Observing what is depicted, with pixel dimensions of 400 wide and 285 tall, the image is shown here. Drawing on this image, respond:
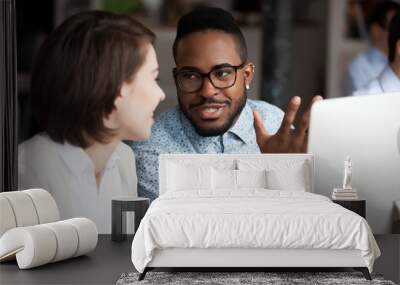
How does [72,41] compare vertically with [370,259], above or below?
above

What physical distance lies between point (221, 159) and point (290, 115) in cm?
82

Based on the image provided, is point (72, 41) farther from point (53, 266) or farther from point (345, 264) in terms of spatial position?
point (345, 264)

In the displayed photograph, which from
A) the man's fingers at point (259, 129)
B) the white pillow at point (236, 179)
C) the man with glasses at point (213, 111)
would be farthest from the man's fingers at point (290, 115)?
the white pillow at point (236, 179)

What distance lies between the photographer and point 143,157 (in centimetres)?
766

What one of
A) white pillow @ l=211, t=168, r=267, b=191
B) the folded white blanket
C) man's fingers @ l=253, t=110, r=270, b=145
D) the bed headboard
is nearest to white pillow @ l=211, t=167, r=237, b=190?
white pillow @ l=211, t=168, r=267, b=191

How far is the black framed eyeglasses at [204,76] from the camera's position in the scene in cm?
752

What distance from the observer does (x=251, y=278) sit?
5.50m

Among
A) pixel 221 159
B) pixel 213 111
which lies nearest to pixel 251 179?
pixel 221 159

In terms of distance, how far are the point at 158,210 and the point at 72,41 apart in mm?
2694

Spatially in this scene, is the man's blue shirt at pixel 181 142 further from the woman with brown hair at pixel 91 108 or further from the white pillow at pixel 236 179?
the white pillow at pixel 236 179

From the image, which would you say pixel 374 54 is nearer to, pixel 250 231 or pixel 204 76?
pixel 204 76

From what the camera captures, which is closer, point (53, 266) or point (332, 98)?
point (53, 266)

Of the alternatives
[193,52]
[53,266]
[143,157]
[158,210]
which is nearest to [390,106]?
[193,52]

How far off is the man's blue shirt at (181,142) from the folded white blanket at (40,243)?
5.22ft
